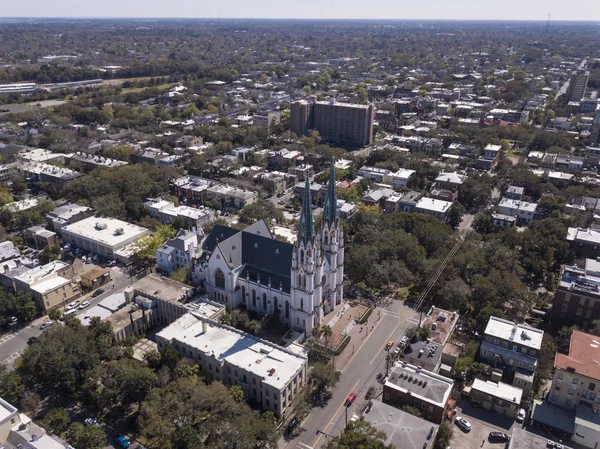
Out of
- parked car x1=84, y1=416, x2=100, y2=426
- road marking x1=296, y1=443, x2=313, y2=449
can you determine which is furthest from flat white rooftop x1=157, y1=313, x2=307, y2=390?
A: parked car x1=84, y1=416, x2=100, y2=426

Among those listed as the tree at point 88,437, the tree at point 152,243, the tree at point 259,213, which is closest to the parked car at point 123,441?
the tree at point 88,437

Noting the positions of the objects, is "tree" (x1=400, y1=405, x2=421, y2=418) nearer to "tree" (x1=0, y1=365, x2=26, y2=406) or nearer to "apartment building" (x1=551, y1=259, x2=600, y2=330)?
"apartment building" (x1=551, y1=259, x2=600, y2=330)

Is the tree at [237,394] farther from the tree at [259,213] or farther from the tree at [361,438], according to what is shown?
the tree at [259,213]

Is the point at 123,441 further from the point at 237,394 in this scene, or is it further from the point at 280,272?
the point at 280,272

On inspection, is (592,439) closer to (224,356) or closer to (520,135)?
(224,356)

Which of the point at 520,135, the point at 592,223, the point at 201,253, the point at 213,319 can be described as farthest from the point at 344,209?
the point at 520,135

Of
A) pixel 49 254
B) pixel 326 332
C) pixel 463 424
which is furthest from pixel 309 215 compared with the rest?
pixel 49 254
